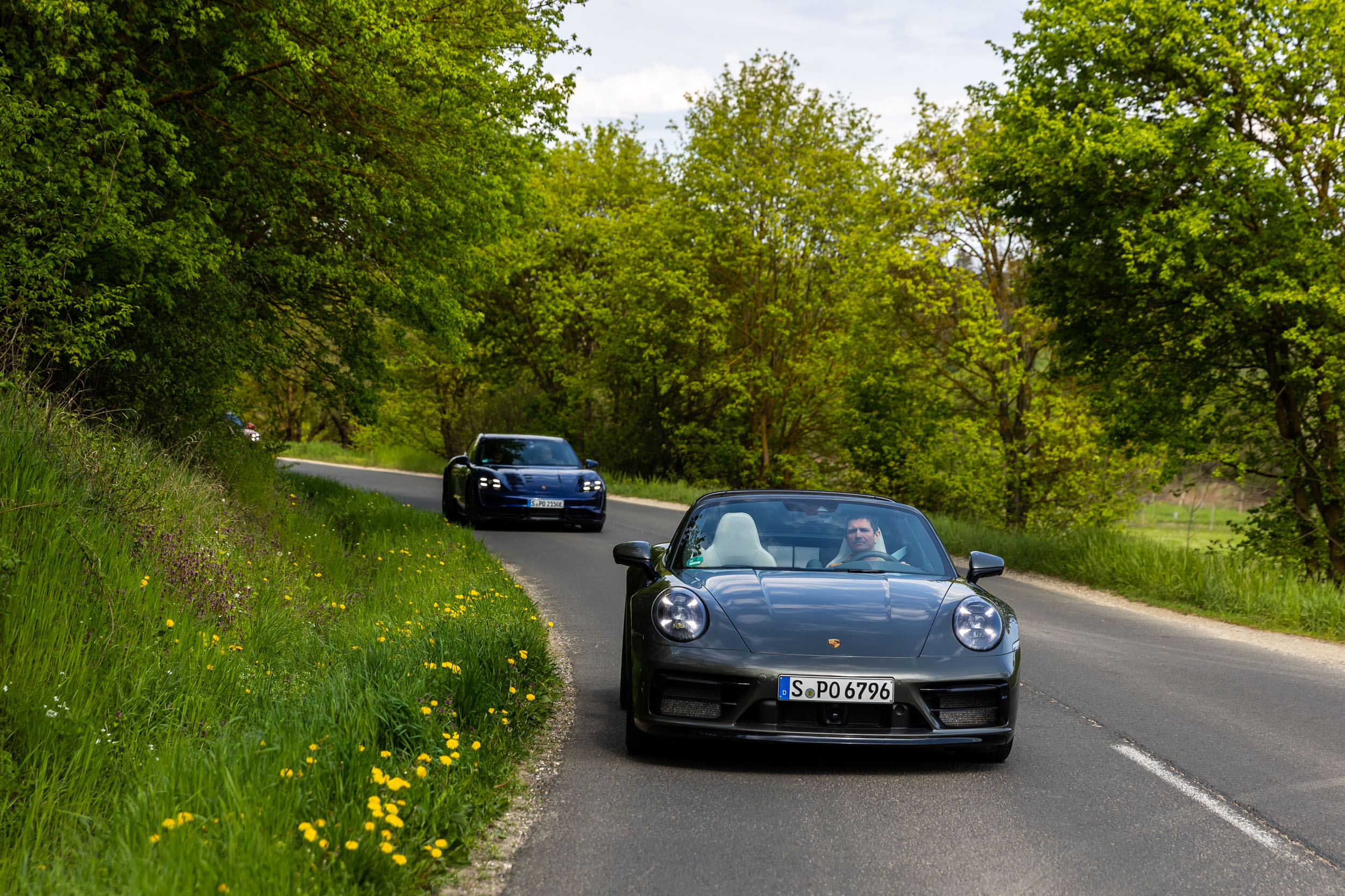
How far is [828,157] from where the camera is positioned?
35938mm

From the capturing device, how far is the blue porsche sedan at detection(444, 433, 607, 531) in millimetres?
19422

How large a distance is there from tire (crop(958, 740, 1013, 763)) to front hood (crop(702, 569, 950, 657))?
670mm

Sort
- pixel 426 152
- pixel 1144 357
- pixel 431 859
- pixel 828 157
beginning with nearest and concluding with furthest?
pixel 431 859
pixel 426 152
pixel 1144 357
pixel 828 157

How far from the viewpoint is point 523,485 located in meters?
19.5

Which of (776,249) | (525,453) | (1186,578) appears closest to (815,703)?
(1186,578)

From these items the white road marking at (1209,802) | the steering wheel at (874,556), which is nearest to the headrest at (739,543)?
the steering wheel at (874,556)

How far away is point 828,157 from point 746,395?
311 inches

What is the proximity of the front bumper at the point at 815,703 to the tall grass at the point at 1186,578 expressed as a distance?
25.0 feet

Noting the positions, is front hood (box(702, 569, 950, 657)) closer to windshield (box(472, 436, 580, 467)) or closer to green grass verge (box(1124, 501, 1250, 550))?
windshield (box(472, 436, 580, 467))

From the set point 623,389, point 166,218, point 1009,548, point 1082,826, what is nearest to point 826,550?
point 1082,826

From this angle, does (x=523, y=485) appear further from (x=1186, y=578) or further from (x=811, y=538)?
(x=811, y=538)

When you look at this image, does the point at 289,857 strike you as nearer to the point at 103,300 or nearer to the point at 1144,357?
the point at 103,300

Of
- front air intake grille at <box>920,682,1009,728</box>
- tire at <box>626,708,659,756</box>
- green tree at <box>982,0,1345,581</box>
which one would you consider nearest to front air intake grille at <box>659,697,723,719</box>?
tire at <box>626,708,659,756</box>

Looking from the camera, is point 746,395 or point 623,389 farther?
point 623,389
